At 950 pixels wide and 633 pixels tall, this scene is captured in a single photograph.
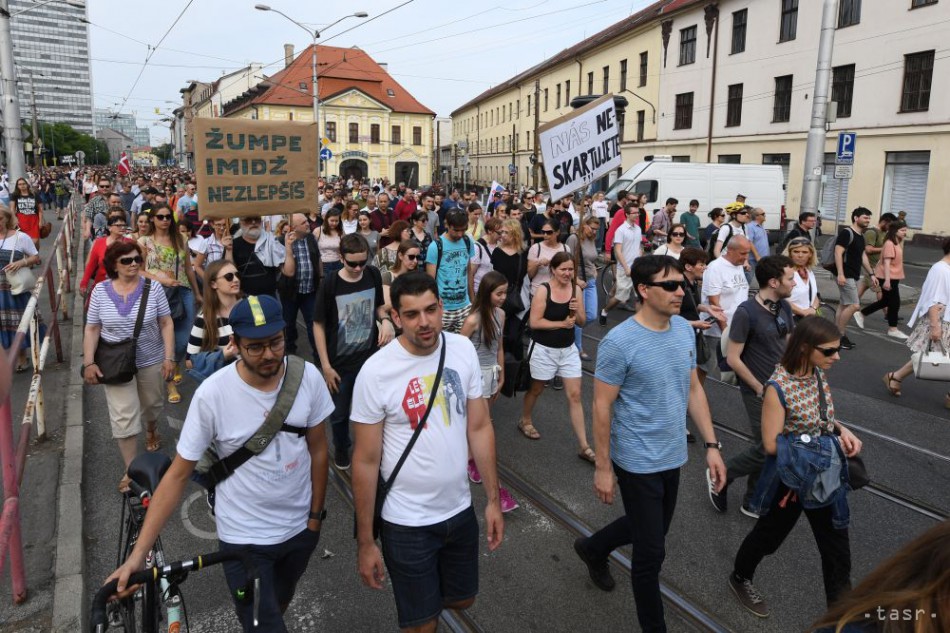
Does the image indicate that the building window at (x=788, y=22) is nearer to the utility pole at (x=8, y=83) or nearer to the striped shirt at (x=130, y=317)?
the utility pole at (x=8, y=83)

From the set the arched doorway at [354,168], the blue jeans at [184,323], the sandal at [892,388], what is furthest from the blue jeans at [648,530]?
the arched doorway at [354,168]

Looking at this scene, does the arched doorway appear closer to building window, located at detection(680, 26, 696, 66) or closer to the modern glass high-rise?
building window, located at detection(680, 26, 696, 66)

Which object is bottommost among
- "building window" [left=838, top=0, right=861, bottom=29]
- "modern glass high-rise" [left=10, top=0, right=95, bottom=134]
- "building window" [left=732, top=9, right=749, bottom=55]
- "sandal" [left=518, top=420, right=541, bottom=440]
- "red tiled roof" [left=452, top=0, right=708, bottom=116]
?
"sandal" [left=518, top=420, right=541, bottom=440]

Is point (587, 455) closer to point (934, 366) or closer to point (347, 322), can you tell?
point (347, 322)

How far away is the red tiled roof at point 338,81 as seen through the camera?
59.3 m

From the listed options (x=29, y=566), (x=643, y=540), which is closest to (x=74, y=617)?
(x=29, y=566)

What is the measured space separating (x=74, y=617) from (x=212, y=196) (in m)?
3.32

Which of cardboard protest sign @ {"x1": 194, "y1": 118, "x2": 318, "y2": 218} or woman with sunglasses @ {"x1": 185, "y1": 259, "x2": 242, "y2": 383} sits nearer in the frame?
woman with sunglasses @ {"x1": 185, "y1": 259, "x2": 242, "y2": 383}

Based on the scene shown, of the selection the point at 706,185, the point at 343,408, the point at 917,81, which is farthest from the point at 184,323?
the point at 917,81

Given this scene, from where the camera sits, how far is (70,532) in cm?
404

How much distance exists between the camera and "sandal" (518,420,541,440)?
5.79 meters

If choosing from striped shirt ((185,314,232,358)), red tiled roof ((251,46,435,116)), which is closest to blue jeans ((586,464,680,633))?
striped shirt ((185,314,232,358))

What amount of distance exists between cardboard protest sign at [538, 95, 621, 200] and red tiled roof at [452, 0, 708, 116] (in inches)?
1205

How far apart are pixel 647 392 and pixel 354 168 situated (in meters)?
65.6
